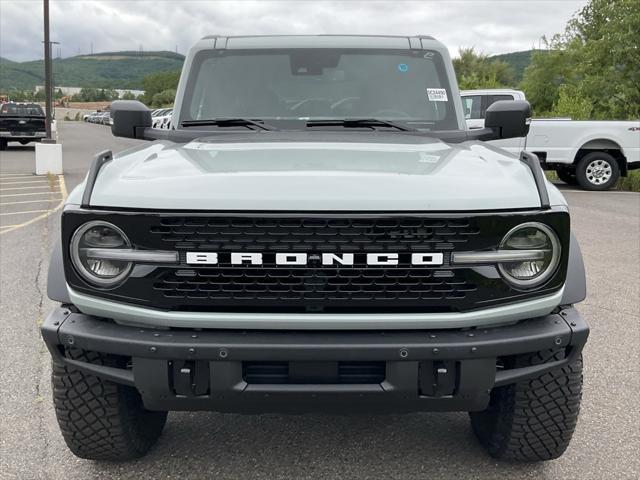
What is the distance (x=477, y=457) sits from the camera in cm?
319

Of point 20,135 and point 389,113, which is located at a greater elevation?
point 389,113

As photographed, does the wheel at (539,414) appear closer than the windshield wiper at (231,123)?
Yes

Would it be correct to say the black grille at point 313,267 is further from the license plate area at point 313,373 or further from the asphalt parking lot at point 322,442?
the asphalt parking lot at point 322,442

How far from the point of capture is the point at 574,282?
268cm

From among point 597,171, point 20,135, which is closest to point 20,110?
point 20,135

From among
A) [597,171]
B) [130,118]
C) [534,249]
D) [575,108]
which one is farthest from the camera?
[575,108]

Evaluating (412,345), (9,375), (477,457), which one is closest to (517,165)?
(412,345)

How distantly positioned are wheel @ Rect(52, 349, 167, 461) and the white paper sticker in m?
2.26

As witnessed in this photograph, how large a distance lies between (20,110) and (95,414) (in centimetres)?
2454

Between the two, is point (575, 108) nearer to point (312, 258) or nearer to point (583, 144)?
point (583, 144)

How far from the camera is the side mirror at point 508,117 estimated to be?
382cm

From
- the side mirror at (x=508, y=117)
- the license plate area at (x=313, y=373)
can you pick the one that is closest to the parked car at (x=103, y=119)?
the side mirror at (x=508, y=117)

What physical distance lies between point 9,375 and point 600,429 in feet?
10.7

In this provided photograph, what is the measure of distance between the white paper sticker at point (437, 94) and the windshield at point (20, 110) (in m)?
23.4
